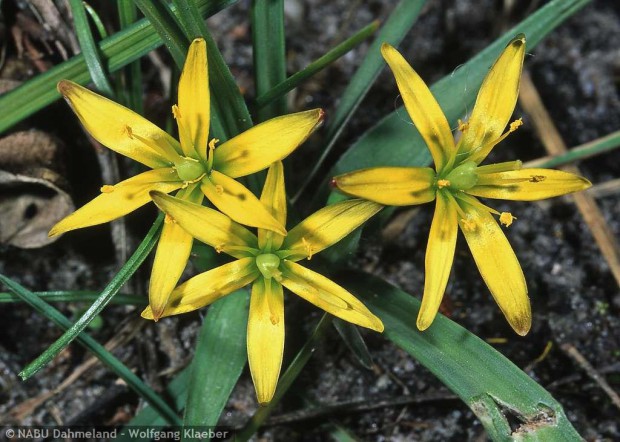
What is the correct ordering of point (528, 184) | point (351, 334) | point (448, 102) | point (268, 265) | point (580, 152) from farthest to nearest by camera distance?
point (580, 152) < point (448, 102) < point (351, 334) < point (528, 184) < point (268, 265)

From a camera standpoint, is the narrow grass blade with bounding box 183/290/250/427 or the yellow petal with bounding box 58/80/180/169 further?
the narrow grass blade with bounding box 183/290/250/427

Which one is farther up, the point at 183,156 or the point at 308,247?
the point at 183,156

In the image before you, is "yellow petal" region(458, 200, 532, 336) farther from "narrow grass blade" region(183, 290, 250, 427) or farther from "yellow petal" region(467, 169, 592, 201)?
"narrow grass blade" region(183, 290, 250, 427)

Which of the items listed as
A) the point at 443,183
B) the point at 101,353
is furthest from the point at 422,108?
the point at 101,353

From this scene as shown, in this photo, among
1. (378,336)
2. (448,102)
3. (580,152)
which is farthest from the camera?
(580,152)

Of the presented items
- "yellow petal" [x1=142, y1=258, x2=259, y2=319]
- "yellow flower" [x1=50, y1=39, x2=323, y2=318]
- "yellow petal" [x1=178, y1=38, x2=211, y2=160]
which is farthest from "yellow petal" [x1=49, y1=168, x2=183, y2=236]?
"yellow petal" [x1=142, y1=258, x2=259, y2=319]

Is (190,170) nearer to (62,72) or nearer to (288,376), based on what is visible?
(62,72)
